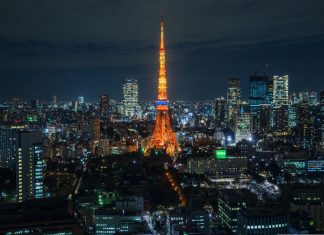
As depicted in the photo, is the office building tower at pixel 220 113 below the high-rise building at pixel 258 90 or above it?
below

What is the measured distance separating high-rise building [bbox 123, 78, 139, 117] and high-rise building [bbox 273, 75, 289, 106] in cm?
796

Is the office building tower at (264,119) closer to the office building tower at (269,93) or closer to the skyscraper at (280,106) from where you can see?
the skyscraper at (280,106)

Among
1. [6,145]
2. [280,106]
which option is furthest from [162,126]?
[280,106]

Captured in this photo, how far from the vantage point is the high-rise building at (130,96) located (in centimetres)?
3029

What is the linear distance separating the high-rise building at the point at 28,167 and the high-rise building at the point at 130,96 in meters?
20.5

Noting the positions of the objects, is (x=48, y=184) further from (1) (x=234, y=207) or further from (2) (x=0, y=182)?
(1) (x=234, y=207)

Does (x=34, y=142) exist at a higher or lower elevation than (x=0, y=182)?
higher

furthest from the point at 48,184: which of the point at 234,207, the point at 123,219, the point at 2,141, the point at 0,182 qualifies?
the point at 234,207

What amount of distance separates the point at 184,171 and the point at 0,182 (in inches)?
206

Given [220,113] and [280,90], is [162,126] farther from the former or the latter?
[280,90]

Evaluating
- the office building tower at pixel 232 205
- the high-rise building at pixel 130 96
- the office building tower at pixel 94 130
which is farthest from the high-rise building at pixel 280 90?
the office building tower at pixel 232 205

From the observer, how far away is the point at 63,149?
1581 cm

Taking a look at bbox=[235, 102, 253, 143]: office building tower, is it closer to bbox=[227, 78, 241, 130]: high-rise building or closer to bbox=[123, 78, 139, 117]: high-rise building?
bbox=[227, 78, 241, 130]: high-rise building

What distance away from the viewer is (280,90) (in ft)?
87.6
